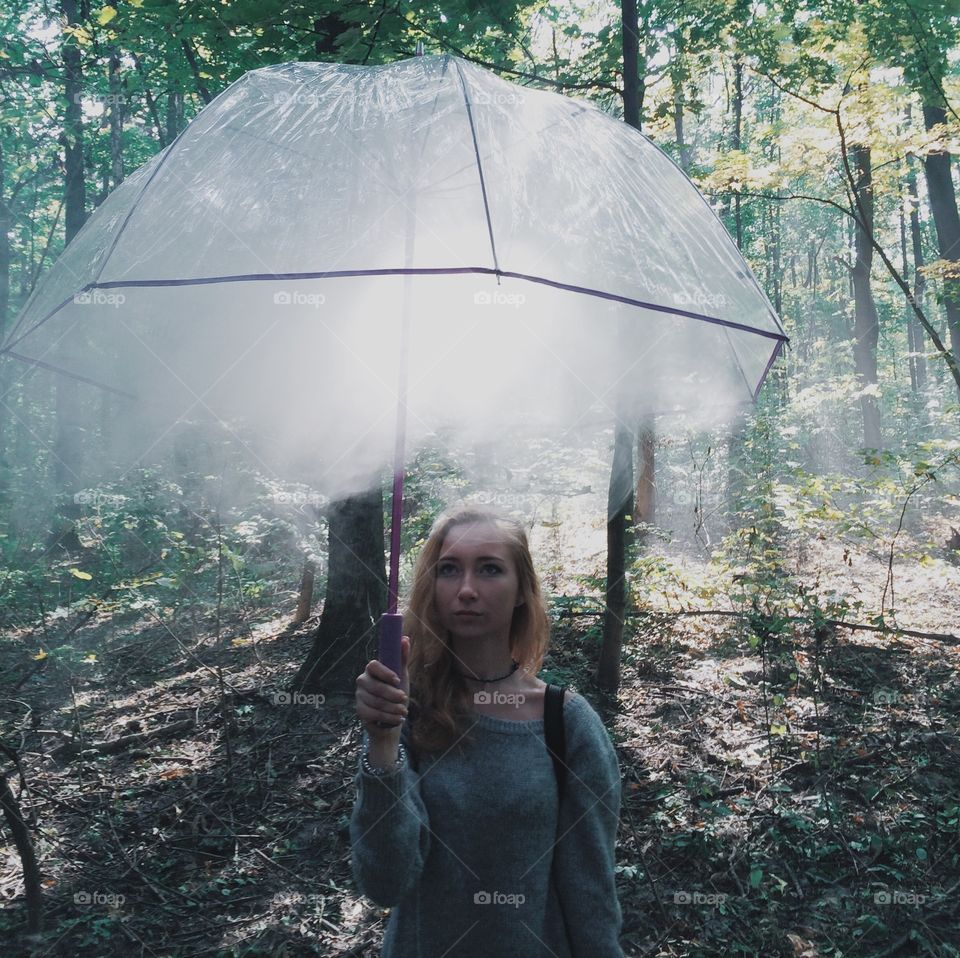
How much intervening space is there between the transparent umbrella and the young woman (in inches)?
10.2

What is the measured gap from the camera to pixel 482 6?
4582 mm

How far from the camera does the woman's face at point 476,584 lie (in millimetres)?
1552

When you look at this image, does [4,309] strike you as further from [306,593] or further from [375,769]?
[375,769]

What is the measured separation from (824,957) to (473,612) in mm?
2370

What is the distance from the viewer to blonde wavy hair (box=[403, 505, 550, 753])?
4.96 feet

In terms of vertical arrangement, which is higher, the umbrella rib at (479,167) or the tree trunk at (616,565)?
the umbrella rib at (479,167)

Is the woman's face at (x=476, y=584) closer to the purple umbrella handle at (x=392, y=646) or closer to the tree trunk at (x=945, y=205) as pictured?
the purple umbrella handle at (x=392, y=646)

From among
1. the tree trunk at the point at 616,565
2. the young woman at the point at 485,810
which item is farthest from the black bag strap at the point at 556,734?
the tree trunk at the point at 616,565

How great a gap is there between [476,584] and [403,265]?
70 centimetres

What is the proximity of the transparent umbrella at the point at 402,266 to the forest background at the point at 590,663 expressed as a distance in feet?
2.18

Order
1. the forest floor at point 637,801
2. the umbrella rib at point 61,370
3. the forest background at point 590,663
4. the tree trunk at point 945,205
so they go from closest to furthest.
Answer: the umbrella rib at point 61,370, the forest floor at point 637,801, the forest background at point 590,663, the tree trunk at point 945,205

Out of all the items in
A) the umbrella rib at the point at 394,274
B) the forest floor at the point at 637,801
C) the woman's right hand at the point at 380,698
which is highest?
the umbrella rib at the point at 394,274

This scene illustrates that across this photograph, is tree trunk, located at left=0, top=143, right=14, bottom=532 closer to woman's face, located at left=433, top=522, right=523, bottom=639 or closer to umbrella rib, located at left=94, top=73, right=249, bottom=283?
umbrella rib, located at left=94, top=73, right=249, bottom=283

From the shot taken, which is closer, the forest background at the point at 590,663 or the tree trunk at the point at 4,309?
the forest background at the point at 590,663
